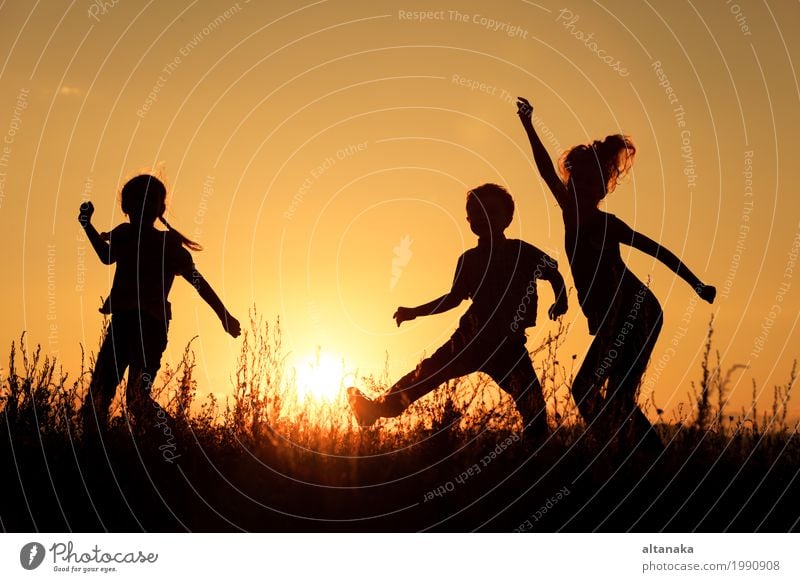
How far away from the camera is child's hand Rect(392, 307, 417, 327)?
10.2 meters

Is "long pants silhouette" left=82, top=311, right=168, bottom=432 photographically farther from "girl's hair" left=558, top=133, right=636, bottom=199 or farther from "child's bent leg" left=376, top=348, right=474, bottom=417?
"girl's hair" left=558, top=133, right=636, bottom=199

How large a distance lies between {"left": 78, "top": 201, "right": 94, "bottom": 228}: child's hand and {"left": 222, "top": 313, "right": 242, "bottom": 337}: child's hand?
1478mm

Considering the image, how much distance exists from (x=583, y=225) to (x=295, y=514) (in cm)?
360

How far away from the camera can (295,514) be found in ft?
26.7

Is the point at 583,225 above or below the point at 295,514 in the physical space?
above

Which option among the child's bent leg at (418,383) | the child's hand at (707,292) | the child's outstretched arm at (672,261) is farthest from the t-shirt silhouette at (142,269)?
the child's hand at (707,292)

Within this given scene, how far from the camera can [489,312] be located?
10.2 m

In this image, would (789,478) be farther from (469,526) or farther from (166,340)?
(166,340)

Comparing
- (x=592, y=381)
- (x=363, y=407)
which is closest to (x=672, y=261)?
(x=592, y=381)

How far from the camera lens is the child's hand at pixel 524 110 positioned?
9.72 meters
